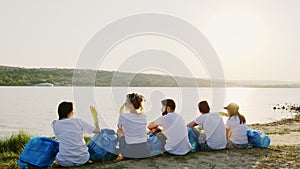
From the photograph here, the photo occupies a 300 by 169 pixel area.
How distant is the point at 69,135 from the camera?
598cm

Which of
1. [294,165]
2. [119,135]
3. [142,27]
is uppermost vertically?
[142,27]

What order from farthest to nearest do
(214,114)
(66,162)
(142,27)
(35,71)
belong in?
(35,71) < (142,27) < (214,114) < (66,162)

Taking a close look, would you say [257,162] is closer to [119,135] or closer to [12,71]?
[119,135]

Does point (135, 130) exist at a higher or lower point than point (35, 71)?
lower

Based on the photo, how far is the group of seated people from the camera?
237 inches

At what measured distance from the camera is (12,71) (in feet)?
219

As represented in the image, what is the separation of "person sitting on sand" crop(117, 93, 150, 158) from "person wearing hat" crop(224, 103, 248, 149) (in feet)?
6.90

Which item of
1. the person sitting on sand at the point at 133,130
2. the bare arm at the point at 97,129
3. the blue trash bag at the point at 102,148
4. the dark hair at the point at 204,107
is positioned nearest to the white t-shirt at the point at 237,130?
the dark hair at the point at 204,107

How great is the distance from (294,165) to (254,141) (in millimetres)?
1685

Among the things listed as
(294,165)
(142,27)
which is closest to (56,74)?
(142,27)

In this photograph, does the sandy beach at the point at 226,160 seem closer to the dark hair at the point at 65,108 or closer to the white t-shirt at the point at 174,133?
the white t-shirt at the point at 174,133

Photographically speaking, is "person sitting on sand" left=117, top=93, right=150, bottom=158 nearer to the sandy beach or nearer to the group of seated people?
the group of seated people

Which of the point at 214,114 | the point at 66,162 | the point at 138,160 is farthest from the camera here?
the point at 214,114

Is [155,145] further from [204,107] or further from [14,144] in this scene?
[14,144]
